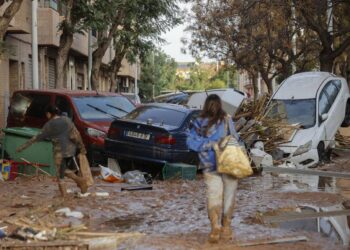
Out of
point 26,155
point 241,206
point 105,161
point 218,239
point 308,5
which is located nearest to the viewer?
point 218,239

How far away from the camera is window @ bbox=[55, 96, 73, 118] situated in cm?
1409

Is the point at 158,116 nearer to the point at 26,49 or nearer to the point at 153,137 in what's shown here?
the point at 153,137

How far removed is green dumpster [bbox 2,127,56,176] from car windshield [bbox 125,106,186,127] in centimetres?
204

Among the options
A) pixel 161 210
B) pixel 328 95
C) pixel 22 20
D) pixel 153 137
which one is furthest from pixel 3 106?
pixel 161 210

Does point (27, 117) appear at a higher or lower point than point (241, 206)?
higher

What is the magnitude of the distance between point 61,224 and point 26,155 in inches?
192

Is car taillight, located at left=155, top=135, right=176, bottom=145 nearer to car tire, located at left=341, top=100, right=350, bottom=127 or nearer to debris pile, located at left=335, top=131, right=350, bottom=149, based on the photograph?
car tire, located at left=341, top=100, right=350, bottom=127

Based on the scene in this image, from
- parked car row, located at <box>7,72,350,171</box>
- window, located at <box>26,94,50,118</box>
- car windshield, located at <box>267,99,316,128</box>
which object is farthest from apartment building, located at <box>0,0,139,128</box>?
car windshield, located at <box>267,99,316,128</box>

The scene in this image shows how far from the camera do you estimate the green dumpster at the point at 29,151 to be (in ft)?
40.0

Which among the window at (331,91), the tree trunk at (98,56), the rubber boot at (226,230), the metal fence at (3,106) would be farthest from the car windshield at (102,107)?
the tree trunk at (98,56)

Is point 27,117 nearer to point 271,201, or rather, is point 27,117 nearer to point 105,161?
point 105,161

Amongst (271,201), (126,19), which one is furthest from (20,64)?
(271,201)

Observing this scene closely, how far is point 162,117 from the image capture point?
13.2 meters

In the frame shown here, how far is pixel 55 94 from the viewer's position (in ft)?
48.0
